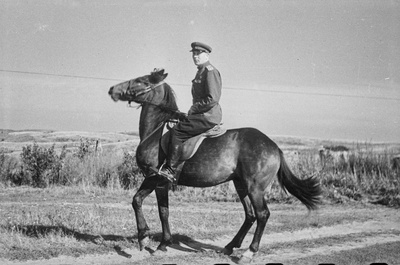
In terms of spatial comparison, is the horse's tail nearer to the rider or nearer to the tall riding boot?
the rider

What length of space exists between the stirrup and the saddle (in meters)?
0.29

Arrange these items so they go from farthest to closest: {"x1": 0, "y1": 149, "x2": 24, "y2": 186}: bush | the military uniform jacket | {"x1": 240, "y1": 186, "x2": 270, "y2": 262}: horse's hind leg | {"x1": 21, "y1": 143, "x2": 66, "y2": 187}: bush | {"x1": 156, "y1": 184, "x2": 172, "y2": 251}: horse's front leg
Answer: {"x1": 0, "y1": 149, "x2": 24, "y2": 186}: bush, {"x1": 21, "y1": 143, "x2": 66, "y2": 187}: bush, {"x1": 156, "y1": 184, "x2": 172, "y2": 251}: horse's front leg, {"x1": 240, "y1": 186, "x2": 270, "y2": 262}: horse's hind leg, the military uniform jacket

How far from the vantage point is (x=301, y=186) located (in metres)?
8.30

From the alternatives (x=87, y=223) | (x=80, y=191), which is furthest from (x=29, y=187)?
(x=87, y=223)

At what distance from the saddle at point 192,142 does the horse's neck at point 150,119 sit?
308 mm

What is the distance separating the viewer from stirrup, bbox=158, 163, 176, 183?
753 centimetres

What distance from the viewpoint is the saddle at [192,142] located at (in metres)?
7.63

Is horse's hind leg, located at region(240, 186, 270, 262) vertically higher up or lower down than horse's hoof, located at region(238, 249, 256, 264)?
higher up

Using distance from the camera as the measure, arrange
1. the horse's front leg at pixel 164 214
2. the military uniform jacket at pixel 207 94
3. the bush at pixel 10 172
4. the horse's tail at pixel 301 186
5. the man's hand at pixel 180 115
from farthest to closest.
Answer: the bush at pixel 10 172 < the horse's tail at pixel 301 186 < the horse's front leg at pixel 164 214 < the man's hand at pixel 180 115 < the military uniform jacket at pixel 207 94

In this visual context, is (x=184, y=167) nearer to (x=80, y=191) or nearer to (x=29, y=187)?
(x=80, y=191)

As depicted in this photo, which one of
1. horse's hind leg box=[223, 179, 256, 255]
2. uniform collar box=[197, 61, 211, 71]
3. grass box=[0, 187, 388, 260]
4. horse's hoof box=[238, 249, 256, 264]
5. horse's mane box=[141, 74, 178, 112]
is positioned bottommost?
grass box=[0, 187, 388, 260]

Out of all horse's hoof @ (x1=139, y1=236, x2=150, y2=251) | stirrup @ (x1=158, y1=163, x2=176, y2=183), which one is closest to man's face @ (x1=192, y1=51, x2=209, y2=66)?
stirrup @ (x1=158, y1=163, x2=176, y2=183)

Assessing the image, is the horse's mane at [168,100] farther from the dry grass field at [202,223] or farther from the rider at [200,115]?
the dry grass field at [202,223]

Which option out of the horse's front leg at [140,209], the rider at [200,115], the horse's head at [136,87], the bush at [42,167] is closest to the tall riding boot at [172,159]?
the rider at [200,115]
